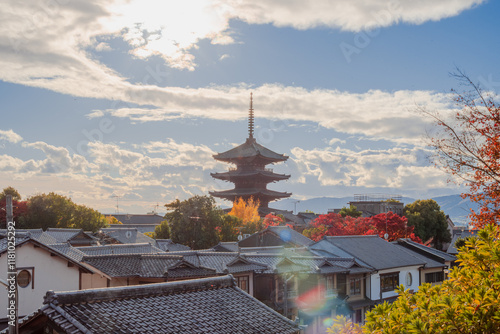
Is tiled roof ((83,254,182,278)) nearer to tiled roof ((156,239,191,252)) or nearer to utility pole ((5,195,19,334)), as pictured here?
utility pole ((5,195,19,334))

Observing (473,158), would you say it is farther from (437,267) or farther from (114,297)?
(437,267)

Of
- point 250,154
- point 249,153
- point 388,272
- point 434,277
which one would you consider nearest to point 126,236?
point 388,272

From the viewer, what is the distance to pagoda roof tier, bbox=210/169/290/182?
289 feet

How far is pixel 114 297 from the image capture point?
47.4 ft

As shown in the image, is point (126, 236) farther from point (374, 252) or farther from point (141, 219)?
point (141, 219)

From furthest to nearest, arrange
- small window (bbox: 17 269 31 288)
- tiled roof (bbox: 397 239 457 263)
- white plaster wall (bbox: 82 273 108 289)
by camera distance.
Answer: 1. tiled roof (bbox: 397 239 457 263)
2. white plaster wall (bbox: 82 273 108 289)
3. small window (bbox: 17 269 31 288)

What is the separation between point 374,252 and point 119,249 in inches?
981

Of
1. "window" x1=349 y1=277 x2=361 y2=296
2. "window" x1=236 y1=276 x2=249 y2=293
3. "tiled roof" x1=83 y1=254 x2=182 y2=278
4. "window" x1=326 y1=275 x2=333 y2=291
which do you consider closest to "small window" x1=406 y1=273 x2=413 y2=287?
"window" x1=349 y1=277 x2=361 y2=296

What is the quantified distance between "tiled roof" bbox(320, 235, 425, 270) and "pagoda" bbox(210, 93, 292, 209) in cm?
4019

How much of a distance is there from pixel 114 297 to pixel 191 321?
8.41 ft

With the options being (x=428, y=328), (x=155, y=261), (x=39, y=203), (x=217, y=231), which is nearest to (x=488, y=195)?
(x=428, y=328)

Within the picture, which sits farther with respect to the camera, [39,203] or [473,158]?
[39,203]

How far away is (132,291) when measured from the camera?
1506cm

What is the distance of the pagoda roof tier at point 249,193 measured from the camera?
8835 cm
